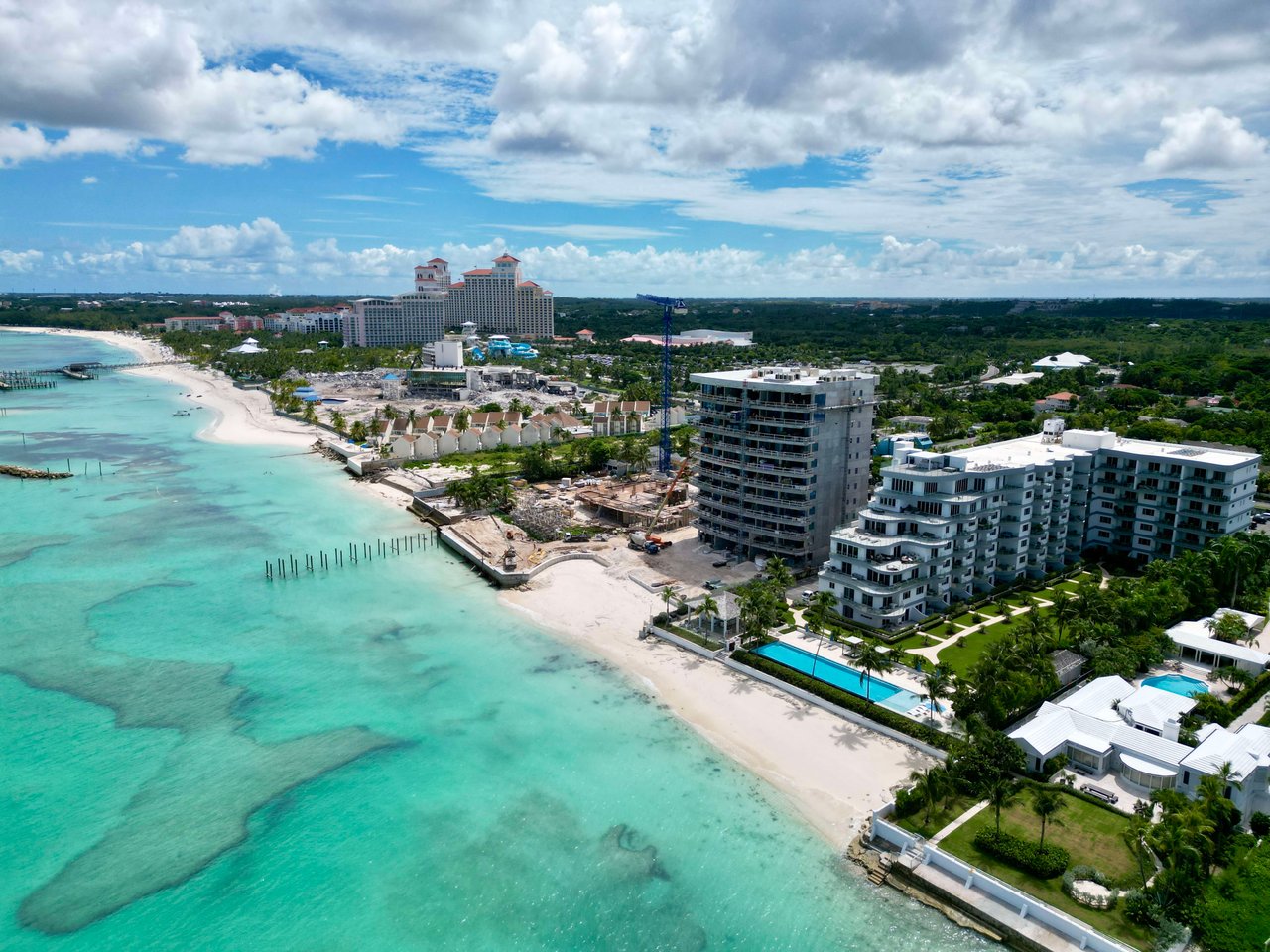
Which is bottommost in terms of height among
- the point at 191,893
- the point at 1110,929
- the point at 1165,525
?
the point at 191,893

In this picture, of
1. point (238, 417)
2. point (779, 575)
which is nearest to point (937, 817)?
point (779, 575)

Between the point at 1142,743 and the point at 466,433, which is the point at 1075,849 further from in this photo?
the point at 466,433

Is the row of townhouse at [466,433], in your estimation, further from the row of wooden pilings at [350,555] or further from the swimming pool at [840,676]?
the swimming pool at [840,676]

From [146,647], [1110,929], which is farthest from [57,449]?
[1110,929]

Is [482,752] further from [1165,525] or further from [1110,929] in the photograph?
[1165,525]

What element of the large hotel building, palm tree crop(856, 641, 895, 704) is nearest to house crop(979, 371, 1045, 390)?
the large hotel building

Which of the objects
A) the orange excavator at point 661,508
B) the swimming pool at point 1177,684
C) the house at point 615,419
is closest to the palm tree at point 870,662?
the swimming pool at point 1177,684
